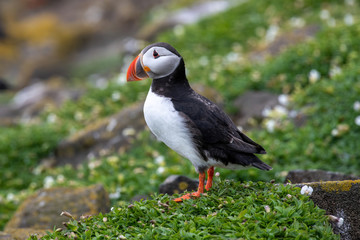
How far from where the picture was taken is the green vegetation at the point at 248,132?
4.12 m

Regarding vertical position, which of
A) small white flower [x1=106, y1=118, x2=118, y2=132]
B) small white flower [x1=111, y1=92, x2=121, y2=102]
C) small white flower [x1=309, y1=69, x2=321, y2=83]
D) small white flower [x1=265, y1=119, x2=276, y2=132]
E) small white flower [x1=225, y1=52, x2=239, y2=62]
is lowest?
small white flower [x1=265, y1=119, x2=276, y2=132]

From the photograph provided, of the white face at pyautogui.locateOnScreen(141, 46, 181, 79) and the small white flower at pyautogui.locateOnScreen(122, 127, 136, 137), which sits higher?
the white face at pyautogui.locateOnScreen(141, 46, 181, 79)

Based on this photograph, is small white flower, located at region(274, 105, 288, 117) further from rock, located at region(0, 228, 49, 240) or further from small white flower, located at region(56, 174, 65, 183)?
rock, located at region(0, 228, 49, 240)

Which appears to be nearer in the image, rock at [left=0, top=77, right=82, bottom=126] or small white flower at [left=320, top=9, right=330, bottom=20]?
small white flower at [left=320, top=9, right=330, bottom=20]

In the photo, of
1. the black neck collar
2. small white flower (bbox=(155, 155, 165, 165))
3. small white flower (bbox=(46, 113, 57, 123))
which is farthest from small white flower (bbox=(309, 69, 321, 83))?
small white flower (bbox=(46, 113, 57, 123))

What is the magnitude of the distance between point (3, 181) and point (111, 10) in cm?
1614

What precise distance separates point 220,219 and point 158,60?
1.57 metres

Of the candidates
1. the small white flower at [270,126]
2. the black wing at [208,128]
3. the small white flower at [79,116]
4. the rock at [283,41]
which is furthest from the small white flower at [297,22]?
the black wing at [208,128]

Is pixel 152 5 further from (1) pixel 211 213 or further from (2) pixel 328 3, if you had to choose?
(1) pixel 211 213

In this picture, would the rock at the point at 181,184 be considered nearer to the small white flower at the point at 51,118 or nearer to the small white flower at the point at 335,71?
the small white flower at the point at 335,71

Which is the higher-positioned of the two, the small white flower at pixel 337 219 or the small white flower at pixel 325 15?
the small white flower at pixel 325 15

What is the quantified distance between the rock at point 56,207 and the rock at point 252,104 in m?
3.23

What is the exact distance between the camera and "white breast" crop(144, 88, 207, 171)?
4.26 m

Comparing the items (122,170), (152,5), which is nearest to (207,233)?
Answer: (122,170)
